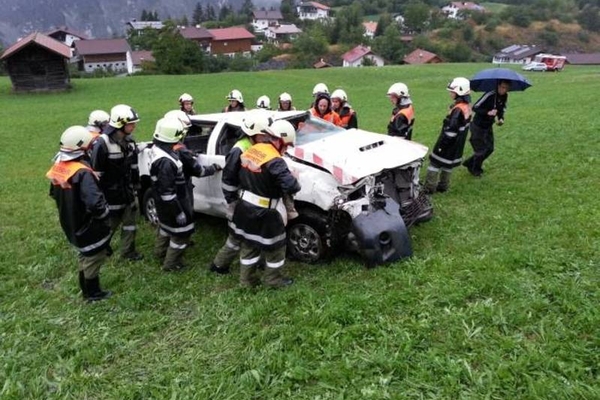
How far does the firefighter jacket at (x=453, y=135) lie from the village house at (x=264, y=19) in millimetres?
118446

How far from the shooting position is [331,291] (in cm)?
480

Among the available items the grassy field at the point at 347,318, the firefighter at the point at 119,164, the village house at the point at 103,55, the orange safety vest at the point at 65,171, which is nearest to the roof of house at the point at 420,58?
the village house at the point at 103,55

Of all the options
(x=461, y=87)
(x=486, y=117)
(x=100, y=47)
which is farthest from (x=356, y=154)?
(x=100, y=47)

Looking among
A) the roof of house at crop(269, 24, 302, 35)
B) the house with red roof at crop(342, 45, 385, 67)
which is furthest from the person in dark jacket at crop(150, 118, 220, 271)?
the roof of house at crop(269, 24, 302, 35)

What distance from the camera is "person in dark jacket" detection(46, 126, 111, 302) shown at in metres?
4.52

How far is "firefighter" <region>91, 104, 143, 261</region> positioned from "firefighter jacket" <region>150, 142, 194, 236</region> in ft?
1.58

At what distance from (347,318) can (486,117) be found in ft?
16.8

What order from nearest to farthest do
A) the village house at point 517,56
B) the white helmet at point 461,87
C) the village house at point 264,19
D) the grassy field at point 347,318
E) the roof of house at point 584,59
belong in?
the grassy field at point 347,318 → the white helmet at point 461,87 → the roof of house at point 584,59 → the village house at point 517,56 → the village house at point 264,19

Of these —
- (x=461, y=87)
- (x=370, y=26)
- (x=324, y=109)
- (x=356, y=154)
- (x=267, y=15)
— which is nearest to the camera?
(x=356, y=154)

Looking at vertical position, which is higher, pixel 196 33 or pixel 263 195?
pixel 263 195

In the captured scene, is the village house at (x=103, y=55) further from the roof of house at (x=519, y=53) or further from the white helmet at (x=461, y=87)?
the white helmet at (x=461, y=87)

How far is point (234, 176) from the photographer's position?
16.3 feet

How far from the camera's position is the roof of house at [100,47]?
250ft

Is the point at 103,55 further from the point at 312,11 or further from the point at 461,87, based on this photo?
the point at 461,87
